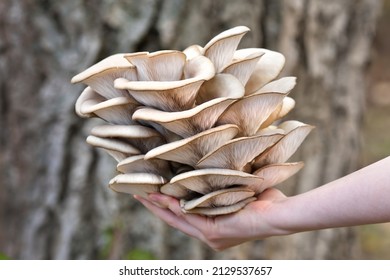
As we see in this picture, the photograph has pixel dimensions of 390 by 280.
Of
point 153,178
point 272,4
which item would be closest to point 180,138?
point 153,178

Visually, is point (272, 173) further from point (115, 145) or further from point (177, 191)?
point (115, 145)

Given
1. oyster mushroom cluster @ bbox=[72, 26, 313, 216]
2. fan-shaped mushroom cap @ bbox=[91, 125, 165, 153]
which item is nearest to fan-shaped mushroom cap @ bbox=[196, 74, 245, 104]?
oyster mushroom cluster @ bbox=[72, 26, 313, 216]

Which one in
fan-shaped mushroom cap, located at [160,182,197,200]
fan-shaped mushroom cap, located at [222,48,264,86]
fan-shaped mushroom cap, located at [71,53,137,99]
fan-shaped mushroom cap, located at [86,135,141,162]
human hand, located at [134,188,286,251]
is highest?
fan-shaped mushroom cap, located at [222,48,264,86]

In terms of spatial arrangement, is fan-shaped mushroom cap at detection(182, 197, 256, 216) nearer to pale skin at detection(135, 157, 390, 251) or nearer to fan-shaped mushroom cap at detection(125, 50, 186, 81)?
pale skin at detection(135, 157, 390, 251)

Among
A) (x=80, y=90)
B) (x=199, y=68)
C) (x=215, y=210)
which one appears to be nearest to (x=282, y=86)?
(x=199, y=68)

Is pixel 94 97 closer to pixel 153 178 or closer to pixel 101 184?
pixel 153 178

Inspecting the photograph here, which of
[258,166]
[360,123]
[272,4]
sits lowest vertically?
[258,166]

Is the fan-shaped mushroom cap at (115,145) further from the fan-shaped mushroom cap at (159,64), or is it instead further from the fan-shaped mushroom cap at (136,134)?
the fan-shaped mushroom cap at (159,64)

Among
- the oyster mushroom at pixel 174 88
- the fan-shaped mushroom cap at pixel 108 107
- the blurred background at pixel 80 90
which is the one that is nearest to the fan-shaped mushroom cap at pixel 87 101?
the fan-shaped mushroom cap at pixel 108 107
